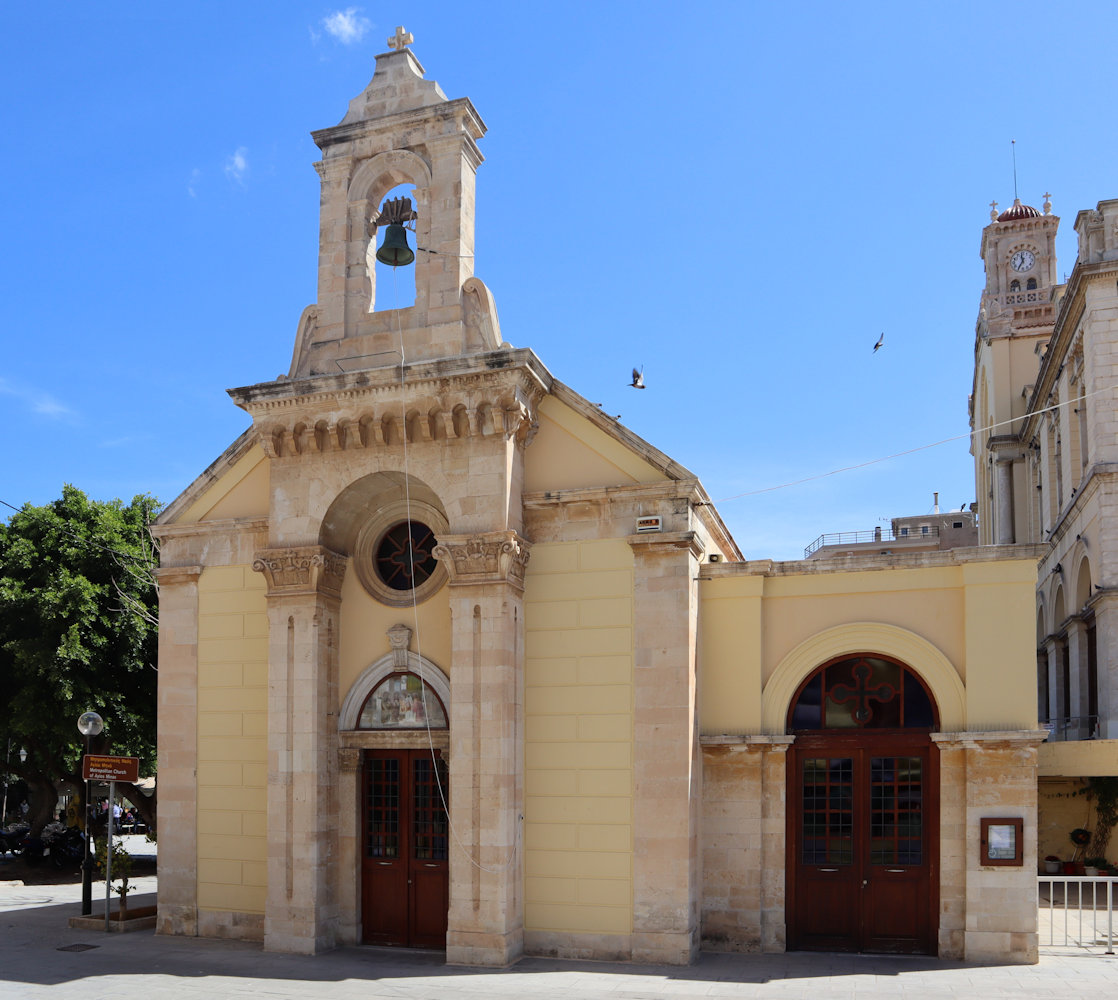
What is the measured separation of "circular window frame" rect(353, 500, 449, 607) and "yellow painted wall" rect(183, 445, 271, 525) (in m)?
1.85

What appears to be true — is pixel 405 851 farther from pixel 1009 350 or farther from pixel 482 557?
pixel 1009 350

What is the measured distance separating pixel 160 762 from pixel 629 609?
8259 millimetres

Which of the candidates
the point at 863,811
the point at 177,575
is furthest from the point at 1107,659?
the point at 177,575

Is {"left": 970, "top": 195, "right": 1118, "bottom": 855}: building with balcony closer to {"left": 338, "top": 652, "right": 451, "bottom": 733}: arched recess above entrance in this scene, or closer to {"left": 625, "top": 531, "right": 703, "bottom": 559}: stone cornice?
{"left": 625, "top": 531, "right": 703, "bottom": 559}: stone cornice

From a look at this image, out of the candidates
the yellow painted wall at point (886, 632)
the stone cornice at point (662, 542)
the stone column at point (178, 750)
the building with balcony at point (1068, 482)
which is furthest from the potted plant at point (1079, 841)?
the stone column at point (178, 750)

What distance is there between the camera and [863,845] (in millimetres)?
14289

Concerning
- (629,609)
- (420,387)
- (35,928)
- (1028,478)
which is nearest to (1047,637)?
(1028,478)

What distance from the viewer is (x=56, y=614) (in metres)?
24.8

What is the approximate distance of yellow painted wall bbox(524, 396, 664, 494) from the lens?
1500 cm

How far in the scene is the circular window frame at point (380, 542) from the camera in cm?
1566

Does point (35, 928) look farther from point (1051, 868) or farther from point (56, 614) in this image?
point (1051, 868)

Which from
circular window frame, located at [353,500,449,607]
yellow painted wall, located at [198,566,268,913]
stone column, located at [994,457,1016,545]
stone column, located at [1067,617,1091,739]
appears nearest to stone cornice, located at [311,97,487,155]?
circular window frame, located at [353,500,449,607]

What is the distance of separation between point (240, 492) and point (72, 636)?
10.2 m

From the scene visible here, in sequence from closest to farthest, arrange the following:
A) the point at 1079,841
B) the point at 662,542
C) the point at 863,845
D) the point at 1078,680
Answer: the point at 863,845, the point at 662,542, the point at 1079,841, the point at 1078,680
